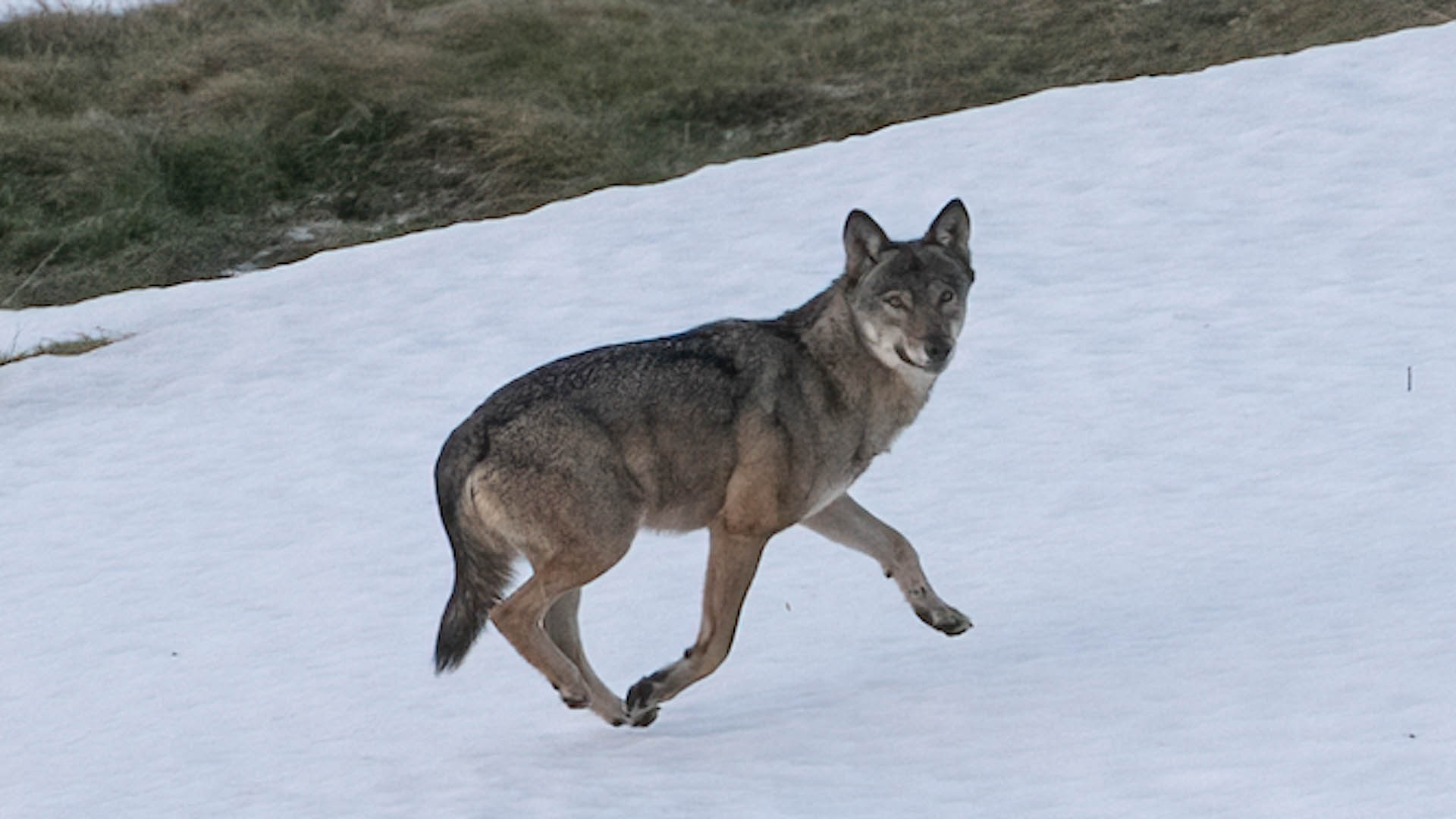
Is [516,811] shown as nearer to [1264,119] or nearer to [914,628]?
[914,628]

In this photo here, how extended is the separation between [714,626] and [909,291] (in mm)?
1337

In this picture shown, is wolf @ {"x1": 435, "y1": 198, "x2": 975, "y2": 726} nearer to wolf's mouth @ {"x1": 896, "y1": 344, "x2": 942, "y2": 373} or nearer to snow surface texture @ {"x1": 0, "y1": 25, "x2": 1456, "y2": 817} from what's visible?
wolf's mouth @ {"x1": 896, "y1": 344, "x2": 942, "y2": 373}

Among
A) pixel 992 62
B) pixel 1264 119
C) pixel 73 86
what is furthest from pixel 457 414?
pixel 73 86

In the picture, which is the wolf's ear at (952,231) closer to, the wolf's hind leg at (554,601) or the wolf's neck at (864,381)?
the wolf's neck at (864,381)

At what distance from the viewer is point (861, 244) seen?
653 centimetres

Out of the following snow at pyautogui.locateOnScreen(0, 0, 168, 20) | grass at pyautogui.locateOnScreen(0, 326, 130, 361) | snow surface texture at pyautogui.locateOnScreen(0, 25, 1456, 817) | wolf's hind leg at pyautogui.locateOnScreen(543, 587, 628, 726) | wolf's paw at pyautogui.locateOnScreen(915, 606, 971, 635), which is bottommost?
snow at pyautogui.locateOnScreen(0, 0, 168, 20)

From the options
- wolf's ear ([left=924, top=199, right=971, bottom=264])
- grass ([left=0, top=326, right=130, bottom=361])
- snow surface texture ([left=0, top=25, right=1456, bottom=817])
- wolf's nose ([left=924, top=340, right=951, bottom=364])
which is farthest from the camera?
grass ([left=0, top=326, right=130, bottom=361])

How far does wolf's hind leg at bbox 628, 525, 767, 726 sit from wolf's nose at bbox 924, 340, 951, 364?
2.75ft

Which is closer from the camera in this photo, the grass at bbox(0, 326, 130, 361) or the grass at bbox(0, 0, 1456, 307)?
the grass at bbox(0, 326, 130, 361)

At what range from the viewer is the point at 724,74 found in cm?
2247

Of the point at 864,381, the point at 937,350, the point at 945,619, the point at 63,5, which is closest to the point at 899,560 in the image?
the point at 945,619

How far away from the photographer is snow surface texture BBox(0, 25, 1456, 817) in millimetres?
5492

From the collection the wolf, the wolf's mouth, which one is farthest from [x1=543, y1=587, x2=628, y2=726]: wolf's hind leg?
the wolf's mouth

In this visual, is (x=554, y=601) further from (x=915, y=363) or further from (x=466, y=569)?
(x=915, y=363)
